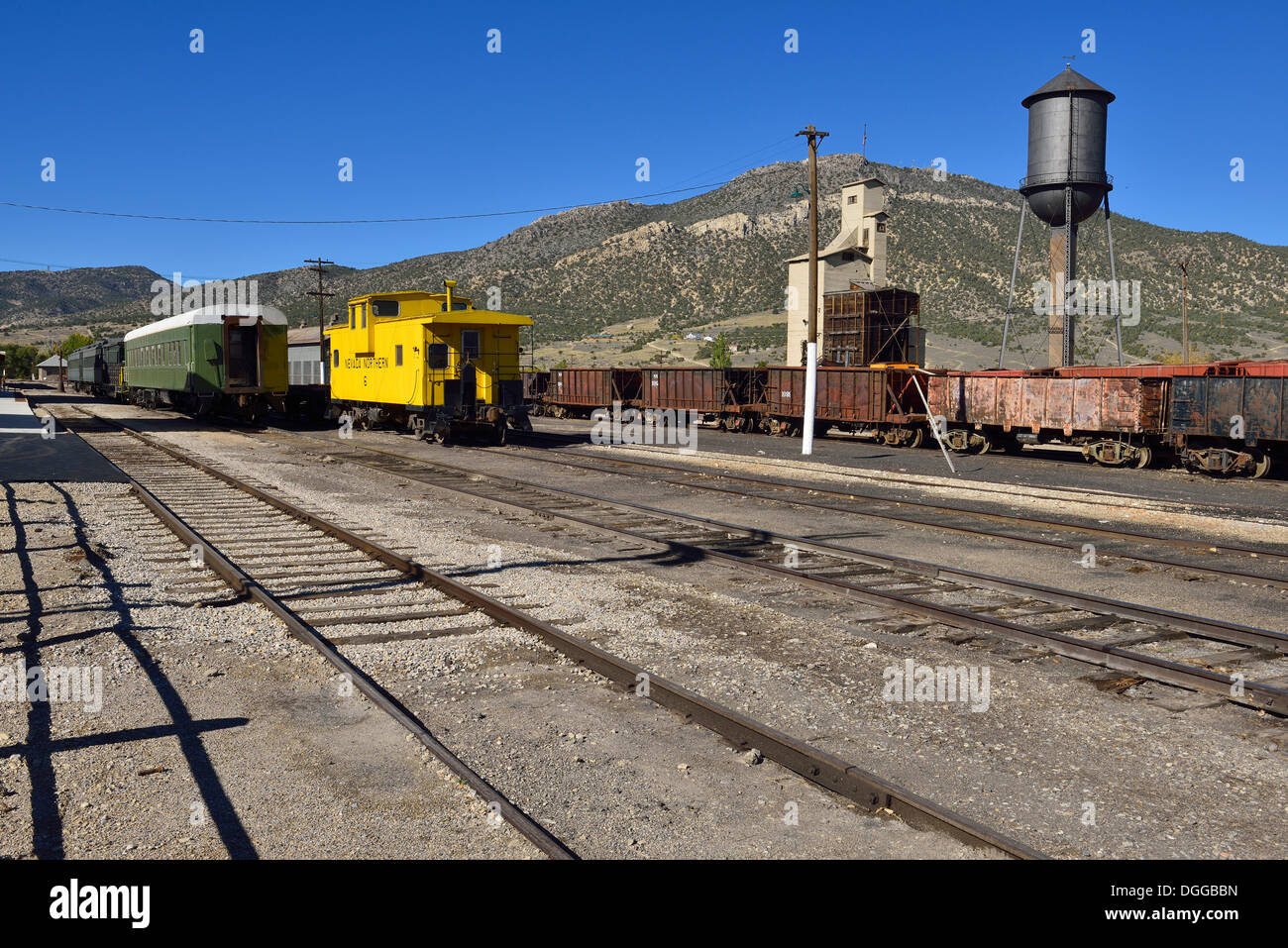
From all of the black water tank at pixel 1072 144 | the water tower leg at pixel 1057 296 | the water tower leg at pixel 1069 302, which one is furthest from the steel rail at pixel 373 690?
the black water tank at pixel 1072 144

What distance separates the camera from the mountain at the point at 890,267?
91.7 meters

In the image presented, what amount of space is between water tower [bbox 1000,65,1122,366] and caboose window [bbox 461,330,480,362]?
107ft

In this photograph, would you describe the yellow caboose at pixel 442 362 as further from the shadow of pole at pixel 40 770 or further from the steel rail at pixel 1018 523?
the shadow of pole at pixel 40 770

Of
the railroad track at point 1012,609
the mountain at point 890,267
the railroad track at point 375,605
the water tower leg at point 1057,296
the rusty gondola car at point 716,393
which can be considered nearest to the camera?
the railroad track at point 375,605

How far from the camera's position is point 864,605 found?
8.45 meters

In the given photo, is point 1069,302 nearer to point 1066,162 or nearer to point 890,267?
point 1066,162

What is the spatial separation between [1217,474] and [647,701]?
19.3m

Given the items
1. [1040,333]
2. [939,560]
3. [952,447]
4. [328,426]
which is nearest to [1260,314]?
[1040,333]

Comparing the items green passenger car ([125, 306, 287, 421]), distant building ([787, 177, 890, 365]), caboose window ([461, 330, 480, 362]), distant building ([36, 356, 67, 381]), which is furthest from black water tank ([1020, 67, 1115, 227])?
distant building ([36, 356, 67, 381])

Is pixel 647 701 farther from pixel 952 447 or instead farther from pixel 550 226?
pixel 550 226

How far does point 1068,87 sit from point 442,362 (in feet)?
128

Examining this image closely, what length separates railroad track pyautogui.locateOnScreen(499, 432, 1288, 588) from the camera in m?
10.8

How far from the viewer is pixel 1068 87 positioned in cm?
4669

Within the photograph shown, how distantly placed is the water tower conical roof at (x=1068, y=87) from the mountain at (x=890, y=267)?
28.7m
